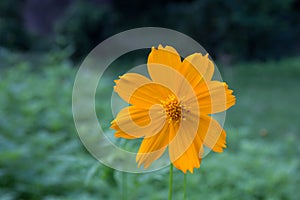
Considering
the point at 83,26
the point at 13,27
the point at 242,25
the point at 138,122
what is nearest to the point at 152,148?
the point at 138,122

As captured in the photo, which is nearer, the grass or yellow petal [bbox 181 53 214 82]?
yellow petal [bbox 181 53 214 82]

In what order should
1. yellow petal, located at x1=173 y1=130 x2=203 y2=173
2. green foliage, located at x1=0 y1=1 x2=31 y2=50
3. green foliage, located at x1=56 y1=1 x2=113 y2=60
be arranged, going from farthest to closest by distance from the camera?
1. green foliage, located at x1=0 y1=1 x2=31 y2=50
2. green foliage, located at x1=56 y1=1 x2=113 y2=60
3. yellow petal, located at x1=173 y1=130 x2=203 y2=173

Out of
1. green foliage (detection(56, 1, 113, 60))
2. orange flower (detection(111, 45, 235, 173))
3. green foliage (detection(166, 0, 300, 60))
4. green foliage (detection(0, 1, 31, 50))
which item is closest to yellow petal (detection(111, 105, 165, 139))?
orange flower (detection(111, 45, 235, 173))

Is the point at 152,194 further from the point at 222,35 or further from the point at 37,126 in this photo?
the point at 222,35

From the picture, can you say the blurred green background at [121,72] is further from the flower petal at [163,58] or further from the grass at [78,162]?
the flower petal at [163,58]

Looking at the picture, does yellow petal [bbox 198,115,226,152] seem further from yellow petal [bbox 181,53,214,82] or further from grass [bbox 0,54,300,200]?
grass [bbox 0,54,300,200]

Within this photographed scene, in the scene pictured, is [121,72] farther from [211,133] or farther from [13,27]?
[211,133]
